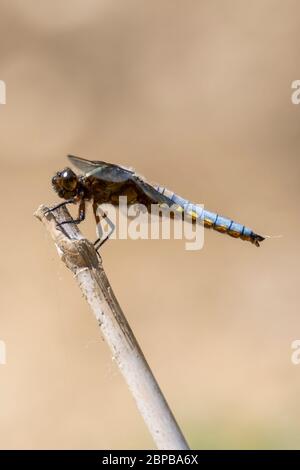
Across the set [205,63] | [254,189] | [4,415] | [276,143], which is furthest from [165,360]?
[205,63]

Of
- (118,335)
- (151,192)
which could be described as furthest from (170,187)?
(118,335)

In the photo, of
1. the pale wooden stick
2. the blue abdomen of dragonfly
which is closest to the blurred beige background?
the blue abdomen of dragonfly

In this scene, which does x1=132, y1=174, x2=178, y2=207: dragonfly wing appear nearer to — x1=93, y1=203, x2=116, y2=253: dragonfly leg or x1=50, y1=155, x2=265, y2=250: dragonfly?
x1=50, y1=155, x2=265, y2=250: dragonfly

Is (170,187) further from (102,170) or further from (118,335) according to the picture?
(118,335)

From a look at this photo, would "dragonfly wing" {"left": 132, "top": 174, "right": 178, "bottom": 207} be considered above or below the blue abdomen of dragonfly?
above

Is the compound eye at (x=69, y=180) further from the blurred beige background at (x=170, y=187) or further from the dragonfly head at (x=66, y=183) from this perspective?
the blurred beige background at (x=170, y=187)

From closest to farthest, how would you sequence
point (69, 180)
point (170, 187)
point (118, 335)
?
point (118, 335), point (69, 180), point (170, 187)
